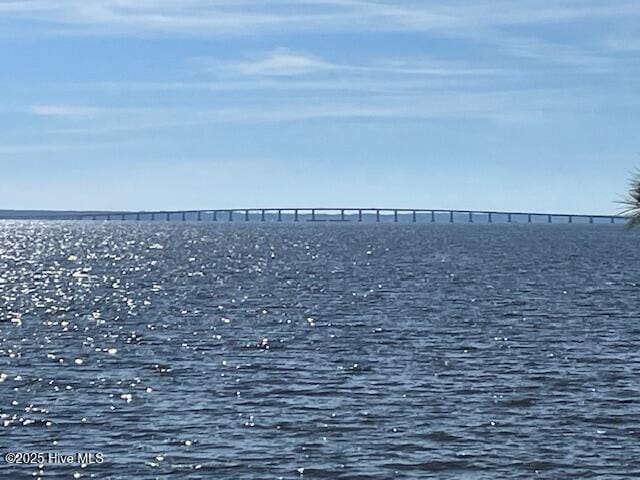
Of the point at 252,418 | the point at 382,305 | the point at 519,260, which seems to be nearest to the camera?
the point at 252,418

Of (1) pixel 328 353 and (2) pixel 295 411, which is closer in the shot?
(2) pixel 295 411

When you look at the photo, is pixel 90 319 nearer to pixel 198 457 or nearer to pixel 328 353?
pixel 328 353

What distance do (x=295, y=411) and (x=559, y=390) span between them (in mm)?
10123

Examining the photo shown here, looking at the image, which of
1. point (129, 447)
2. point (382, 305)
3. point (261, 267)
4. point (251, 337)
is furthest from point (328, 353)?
point (261, 267)

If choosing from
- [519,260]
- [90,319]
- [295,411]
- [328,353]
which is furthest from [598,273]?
[295,411]

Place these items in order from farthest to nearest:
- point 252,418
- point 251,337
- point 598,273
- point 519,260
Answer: point 519,260, point 598,273, point 251,337, point 252,418

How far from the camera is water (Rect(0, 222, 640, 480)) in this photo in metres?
32.7

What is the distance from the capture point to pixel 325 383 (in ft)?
143

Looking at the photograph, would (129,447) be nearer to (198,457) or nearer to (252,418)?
(198,457)

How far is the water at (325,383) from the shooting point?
107ft

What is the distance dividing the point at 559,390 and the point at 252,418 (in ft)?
38.7

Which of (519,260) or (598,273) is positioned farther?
(519,260)

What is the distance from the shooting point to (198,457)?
32.3 meters

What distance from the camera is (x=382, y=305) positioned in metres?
77.9
